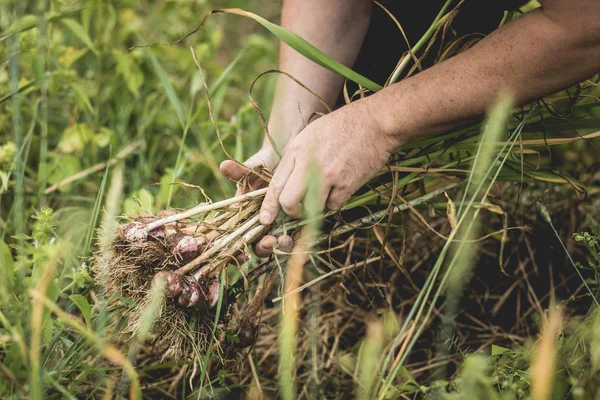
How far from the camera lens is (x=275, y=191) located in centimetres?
100

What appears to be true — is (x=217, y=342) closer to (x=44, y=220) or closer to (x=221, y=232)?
(x=221, y=232)

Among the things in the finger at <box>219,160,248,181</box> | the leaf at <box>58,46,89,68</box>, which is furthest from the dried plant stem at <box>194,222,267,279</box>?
the leaf at <box>58,46,89,68</box>

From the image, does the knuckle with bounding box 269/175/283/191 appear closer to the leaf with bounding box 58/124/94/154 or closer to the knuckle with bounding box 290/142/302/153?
the knuckle with bounding box 290/142/302/153

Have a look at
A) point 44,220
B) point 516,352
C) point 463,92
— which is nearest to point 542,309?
point 516,352

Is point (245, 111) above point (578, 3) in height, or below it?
below

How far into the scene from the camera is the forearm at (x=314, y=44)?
4.24 feet

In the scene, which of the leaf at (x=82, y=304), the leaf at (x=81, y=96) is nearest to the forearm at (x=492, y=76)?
the leaf at (x=82, y=304)

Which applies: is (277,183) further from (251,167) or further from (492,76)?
(492,76)

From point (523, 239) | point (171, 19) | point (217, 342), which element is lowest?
point (523, 239)

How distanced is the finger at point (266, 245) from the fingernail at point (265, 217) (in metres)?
0.04

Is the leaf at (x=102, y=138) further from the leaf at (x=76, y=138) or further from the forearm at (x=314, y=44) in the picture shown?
the forearm at (x=314, y=44)

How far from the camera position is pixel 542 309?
1389mm

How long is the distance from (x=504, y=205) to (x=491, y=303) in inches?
10.5

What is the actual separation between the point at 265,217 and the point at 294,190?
100 mm
